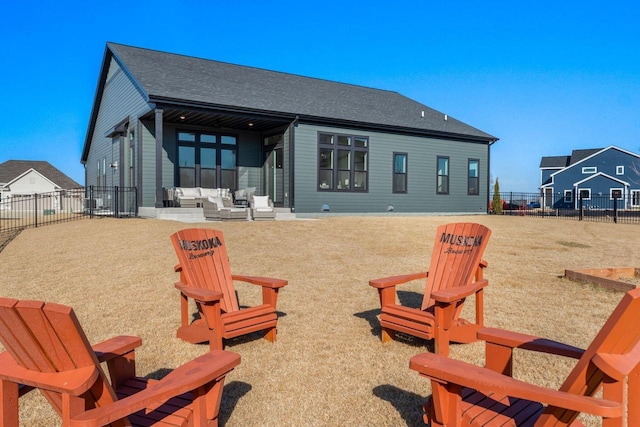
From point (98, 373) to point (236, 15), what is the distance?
21.1m

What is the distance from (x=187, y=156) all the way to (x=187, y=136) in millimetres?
782

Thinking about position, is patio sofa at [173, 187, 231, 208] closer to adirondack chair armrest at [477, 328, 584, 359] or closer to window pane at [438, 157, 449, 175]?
window pane at [438, 157, 449, 175]

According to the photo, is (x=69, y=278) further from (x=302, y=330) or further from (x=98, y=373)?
(x=98, y=373)

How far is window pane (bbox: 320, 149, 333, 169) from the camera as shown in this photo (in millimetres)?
17156

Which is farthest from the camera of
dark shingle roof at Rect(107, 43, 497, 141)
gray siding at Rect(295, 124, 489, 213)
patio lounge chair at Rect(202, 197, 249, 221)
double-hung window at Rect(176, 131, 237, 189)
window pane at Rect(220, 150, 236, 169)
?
window pane at Rect(220, 150, 236, 169)

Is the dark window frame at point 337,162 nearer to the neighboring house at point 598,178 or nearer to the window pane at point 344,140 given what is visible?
the window pane at point 344,140

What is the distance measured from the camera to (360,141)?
18.1 metres

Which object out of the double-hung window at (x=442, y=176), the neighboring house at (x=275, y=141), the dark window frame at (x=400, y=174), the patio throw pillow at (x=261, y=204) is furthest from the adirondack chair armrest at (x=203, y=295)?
the double-hung window at (x=442, y=176)

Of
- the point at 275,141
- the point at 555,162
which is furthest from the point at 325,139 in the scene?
the point at 555,162

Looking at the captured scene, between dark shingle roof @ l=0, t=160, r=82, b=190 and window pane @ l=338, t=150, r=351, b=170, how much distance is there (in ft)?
137

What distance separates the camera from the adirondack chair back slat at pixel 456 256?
4.16 m

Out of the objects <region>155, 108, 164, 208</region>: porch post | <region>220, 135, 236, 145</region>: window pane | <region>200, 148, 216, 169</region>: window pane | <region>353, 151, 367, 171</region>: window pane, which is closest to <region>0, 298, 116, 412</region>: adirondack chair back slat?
<region>155, 108, 164, 208</region>: porch post

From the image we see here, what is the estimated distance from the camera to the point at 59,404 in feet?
5.69

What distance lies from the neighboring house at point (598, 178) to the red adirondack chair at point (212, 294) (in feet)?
131
